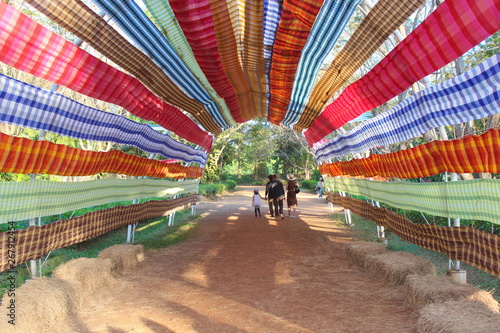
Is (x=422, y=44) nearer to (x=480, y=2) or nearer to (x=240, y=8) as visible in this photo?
(x=480, y=2)

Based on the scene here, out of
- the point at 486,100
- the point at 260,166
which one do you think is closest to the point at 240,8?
the point at 486,100

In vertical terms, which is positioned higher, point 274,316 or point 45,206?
point 45,206

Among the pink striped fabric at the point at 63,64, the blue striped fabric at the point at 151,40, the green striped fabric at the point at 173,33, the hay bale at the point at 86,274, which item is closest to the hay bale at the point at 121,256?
the hay bale at the point at 86,274

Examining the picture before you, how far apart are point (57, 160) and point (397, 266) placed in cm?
551

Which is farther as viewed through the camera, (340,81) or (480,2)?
(340,81)

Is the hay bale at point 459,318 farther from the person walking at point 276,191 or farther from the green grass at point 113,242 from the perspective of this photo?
the person walking at point 276,191

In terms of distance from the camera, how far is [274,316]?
5207 mm

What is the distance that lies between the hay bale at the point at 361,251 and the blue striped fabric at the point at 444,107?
7.09 feet

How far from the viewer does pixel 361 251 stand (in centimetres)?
809

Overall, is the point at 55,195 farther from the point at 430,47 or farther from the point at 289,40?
the point at 430,47

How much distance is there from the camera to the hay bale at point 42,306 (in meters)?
4.17

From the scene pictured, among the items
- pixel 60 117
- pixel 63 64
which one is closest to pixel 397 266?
pixel 60 117

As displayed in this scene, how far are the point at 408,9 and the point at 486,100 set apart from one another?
1.48m

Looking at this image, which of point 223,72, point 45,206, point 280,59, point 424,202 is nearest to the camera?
point 45,206
